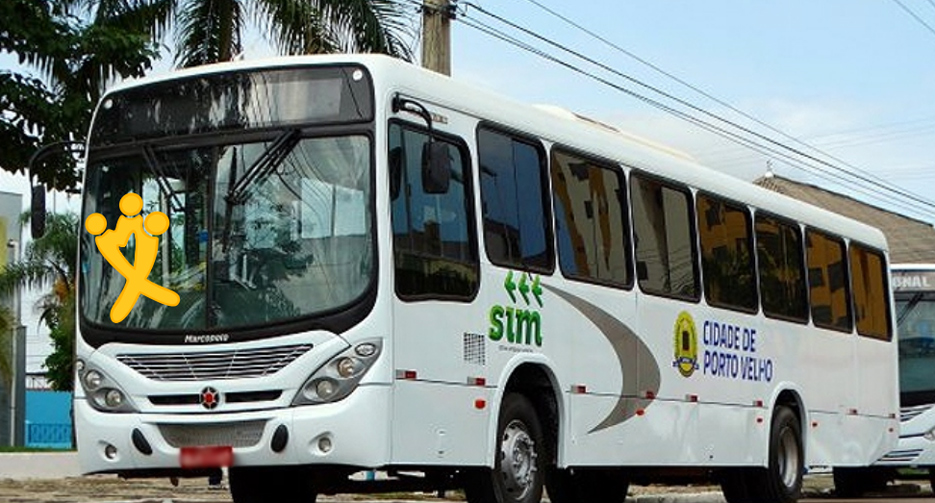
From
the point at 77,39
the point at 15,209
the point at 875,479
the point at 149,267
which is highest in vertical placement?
the point at 15,209

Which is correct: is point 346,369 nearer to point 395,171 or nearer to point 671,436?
point 395,171

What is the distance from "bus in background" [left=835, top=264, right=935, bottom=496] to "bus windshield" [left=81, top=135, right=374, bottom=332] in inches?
524

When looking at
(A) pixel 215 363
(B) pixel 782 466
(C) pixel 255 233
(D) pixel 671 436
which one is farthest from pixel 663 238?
(A) pixel 215 363

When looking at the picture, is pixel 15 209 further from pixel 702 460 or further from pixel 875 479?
pixel 702 460

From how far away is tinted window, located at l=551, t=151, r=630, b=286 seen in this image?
13922 mm

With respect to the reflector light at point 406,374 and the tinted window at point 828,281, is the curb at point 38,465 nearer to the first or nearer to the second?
the tinted window at point 828,281

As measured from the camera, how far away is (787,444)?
18.2 m

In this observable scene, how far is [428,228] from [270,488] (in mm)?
2698

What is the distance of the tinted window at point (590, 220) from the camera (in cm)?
1392

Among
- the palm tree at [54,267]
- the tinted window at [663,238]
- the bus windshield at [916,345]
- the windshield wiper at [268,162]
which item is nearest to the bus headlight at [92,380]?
the windshield wiper at [268,162]

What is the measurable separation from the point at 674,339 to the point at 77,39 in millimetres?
5586

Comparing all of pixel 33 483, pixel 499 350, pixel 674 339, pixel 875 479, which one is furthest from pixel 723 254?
pixel 33 483

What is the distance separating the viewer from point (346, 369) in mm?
11445

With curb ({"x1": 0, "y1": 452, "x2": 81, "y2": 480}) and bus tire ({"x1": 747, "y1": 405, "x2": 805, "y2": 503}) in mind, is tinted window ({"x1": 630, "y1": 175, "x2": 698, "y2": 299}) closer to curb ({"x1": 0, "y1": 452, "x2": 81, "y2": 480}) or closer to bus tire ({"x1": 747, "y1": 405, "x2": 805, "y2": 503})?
bus tire ({"x1": 747, "y1": 405, "x2": 805, "y2": 503})
